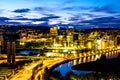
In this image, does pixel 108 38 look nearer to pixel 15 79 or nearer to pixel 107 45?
pixel 107 45

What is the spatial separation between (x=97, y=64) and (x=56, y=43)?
42.9 meters

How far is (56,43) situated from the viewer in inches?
3103

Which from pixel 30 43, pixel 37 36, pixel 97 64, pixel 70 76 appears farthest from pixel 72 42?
pixel 70 76

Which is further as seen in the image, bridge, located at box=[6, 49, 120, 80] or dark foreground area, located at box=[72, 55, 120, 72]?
dark foreground area, located at box=[72, 55, 120, 72]

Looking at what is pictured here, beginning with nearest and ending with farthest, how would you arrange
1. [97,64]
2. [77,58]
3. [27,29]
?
[97,64]
[77,58]
[27,29]

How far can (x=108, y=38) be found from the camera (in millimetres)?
83688

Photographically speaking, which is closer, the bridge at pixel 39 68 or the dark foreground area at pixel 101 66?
the bridge at pixel 39 68

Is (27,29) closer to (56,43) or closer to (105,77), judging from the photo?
(56,43)

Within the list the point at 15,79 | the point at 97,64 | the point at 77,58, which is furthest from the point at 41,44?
the point at 15,79

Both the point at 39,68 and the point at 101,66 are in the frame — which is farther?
the point at 101,66

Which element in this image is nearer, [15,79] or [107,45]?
[15,79]

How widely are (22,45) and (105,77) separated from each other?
55792mm

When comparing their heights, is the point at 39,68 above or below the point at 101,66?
above

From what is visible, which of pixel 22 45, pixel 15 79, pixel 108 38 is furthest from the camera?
pixel 108 38
